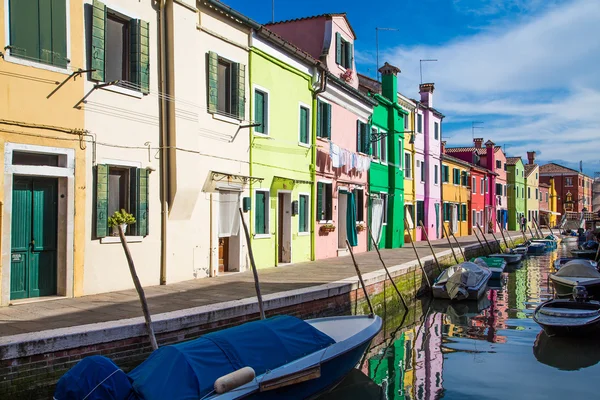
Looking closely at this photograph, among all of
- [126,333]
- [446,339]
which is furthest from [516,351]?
[126,333]

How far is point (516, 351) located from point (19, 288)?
10122 mm

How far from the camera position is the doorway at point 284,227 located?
57.8 ft

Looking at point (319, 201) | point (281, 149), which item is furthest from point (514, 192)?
point (281, 149)

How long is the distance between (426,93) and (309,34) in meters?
15.9

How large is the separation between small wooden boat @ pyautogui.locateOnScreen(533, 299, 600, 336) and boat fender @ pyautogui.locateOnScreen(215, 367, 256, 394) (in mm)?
9224

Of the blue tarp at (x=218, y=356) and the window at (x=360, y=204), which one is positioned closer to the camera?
the blue tarp at (x=218, y=356)

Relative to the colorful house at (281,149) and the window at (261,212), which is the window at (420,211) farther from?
Answer: the window at (261,212)

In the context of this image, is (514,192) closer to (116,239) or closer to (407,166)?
(407,166)

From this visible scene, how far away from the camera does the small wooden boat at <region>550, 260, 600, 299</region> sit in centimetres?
1886

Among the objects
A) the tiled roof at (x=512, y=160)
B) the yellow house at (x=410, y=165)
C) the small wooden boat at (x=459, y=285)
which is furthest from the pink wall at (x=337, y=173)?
the tiled roof at (x=512, y=160)

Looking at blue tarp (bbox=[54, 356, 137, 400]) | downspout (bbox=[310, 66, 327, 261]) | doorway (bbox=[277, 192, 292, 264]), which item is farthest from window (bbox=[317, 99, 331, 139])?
blue tarp (bbox=[54, 356, 137, 400])

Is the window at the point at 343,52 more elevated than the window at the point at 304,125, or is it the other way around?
the window at the point at 343,52

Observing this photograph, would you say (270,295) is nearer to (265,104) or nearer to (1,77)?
(1,77)

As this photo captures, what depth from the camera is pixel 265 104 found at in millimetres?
16234
